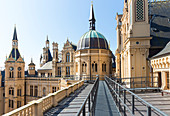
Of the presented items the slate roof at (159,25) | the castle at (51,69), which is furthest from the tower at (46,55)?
the slate roof at (159,25)

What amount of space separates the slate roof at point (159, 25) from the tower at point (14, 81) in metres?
41.6

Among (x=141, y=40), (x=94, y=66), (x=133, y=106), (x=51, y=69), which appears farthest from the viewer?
(x=51, y=69)

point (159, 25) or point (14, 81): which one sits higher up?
point (159, 25)

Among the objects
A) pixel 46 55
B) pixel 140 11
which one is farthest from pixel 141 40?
pixel 46 55

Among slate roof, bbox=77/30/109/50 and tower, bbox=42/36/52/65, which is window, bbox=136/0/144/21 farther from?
tower, bbox=42/36/52/65

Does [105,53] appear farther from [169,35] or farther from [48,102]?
[48,102]

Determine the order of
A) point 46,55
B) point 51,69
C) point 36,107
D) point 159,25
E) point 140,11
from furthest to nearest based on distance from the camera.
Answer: point 46,55
point 51,69
point 159,25
point 140,11
point 36,107

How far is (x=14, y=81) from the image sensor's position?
135 feet

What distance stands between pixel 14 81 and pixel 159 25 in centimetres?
4269

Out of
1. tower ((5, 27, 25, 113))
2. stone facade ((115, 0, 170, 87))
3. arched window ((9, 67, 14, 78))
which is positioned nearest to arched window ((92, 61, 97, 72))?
stone facade ((115, 0, 170, 87))

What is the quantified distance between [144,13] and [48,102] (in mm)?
15033

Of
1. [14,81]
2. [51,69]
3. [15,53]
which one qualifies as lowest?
[14,81]

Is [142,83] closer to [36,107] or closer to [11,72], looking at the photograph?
[36,107]

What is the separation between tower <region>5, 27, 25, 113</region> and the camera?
1587 inches
